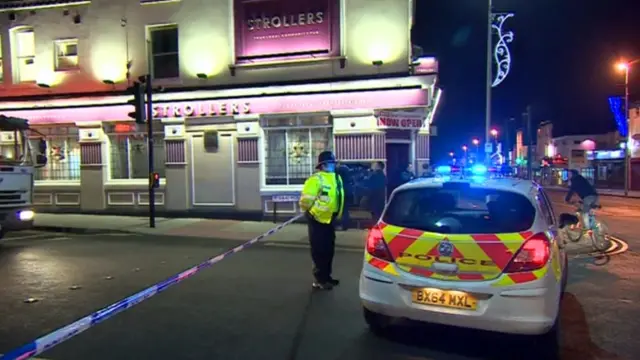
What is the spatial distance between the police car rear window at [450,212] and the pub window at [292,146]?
9459 mm

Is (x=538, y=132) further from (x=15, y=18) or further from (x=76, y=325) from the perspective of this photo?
(x=76, y=325)

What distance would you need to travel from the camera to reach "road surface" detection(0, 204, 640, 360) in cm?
489

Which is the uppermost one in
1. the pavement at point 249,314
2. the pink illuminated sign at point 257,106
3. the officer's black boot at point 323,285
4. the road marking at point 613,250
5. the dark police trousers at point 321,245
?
the pink illuminated sign at point 257,106

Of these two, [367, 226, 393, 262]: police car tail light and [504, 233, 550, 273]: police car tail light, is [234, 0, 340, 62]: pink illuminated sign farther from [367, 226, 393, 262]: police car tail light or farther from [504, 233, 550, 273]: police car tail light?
[504, 233, 550, 273]: police car tail light

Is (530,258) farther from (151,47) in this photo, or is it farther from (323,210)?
(151,47)

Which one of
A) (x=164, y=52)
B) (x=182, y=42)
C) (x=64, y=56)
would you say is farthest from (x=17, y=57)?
(x=182, y=42)

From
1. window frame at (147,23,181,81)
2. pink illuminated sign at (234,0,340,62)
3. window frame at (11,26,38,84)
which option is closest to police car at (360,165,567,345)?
pink illuminated sign at (234,0,340,62)

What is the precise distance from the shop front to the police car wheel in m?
8.85

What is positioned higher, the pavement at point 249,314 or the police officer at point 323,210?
the police officer at point 323,210

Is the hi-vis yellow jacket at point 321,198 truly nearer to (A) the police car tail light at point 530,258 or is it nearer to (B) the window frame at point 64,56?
(A) the police car tail light at point 530,258

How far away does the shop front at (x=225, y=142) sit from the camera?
1391cm

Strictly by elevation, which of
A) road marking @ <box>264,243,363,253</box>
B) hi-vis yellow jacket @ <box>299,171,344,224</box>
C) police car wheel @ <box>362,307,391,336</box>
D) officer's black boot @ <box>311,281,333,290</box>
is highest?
hi-vis yellow jacket @ <box>299,171,344,224</box>

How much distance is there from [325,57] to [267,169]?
3.72m

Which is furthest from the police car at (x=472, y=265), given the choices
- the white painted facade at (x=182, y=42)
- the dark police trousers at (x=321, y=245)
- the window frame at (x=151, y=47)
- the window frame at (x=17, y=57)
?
the window frame at (x=17, y=57)
